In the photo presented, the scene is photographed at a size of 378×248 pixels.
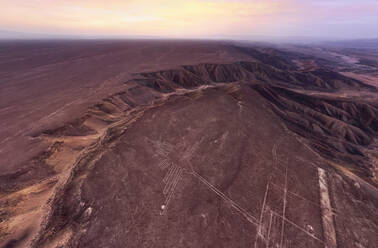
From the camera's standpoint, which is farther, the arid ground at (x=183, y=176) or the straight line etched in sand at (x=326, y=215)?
the arid ground at (x=183, y=176)

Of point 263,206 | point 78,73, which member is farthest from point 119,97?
point 263,206

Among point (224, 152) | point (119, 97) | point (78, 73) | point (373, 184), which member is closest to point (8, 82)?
point (78, 73)

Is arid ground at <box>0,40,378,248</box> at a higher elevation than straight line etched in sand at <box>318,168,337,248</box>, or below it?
higher

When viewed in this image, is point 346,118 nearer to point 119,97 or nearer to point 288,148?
point 288,148

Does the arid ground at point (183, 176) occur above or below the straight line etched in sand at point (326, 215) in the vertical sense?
above

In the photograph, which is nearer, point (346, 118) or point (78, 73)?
point (346, 118)

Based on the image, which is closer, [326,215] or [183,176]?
[326,215]

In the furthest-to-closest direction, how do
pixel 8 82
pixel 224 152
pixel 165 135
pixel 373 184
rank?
pixel 8 82, pixel 165 135, pixel 224 152, pixel 373 184

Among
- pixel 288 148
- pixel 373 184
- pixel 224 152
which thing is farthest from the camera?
pixel 288 148

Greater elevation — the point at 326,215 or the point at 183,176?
the point at 183,176

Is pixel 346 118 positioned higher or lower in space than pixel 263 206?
lower

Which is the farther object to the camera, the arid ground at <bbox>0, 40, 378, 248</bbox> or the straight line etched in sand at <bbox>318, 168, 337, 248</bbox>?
the arid ground at <bbox>0, 40, 378, 248</bbox>
